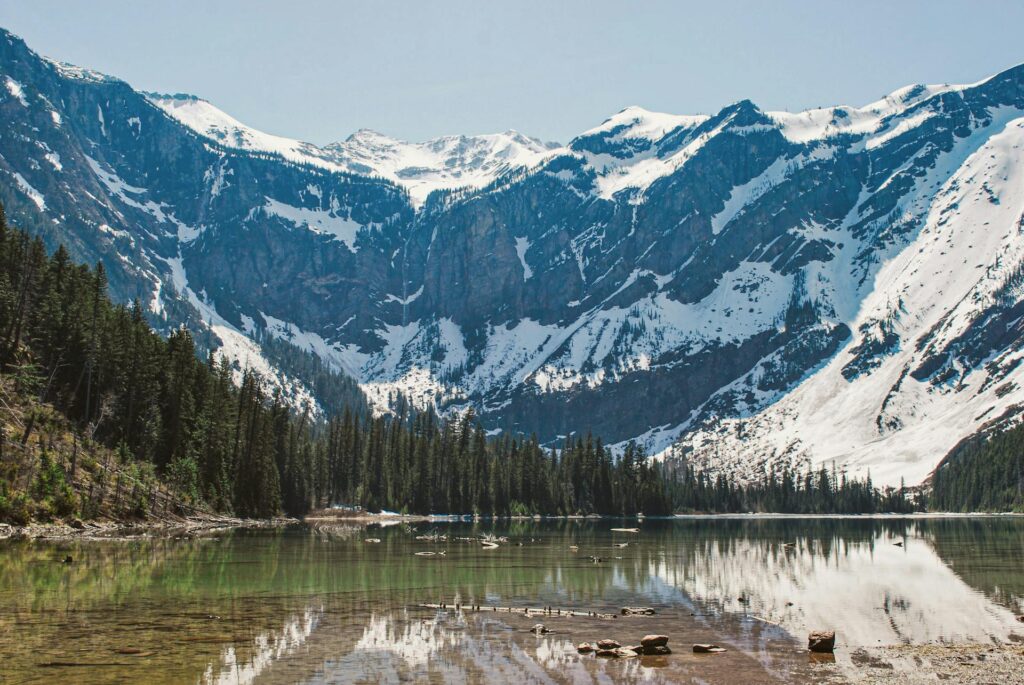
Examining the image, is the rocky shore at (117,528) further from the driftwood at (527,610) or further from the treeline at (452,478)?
the treeline at (452,478)

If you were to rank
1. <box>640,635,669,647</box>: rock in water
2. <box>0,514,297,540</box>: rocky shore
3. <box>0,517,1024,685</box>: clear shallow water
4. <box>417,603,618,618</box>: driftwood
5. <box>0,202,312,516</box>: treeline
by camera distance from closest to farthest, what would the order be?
<box>0,517,1024,685</box>: clear shallow water
<box>640,635,669,647</box>: rock in water
<box>417,603,618,618</box>: driftwood
<box>0,514,297,540</box>: rocky shore
<box>0,202,312,516</box>: treeline

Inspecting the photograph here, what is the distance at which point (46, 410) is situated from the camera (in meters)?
82.9

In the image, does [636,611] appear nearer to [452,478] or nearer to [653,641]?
[653,641]

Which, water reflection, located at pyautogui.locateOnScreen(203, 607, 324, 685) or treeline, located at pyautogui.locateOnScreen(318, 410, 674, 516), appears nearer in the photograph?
water reflection, located at pyautogui.locateOnScreen(203, 607, 324, 685)

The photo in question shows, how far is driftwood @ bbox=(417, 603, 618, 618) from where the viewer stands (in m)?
38.5

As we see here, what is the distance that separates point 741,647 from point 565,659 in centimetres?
679

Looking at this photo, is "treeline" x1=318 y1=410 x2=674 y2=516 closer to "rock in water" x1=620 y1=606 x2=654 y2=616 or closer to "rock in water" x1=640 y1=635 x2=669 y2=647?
"rock in water" x1=620 y1=606 x2=654 y2=616

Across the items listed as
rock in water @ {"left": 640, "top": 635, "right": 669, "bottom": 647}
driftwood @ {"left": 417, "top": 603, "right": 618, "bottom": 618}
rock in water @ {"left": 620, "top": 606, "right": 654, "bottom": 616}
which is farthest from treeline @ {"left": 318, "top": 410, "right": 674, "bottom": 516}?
rock in water @ {"left": 640, "top": 635, "right": 669, "bottom": 647}

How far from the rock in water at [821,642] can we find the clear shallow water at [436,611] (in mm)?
539

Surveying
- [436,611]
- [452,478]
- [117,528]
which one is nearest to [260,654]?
[436,611]

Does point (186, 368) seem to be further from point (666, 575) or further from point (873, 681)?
point (873, 681)

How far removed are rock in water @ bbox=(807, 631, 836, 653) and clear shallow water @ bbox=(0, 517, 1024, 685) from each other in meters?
0.54

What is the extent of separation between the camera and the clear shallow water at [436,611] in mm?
27047

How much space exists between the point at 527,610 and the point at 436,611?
147 inches
